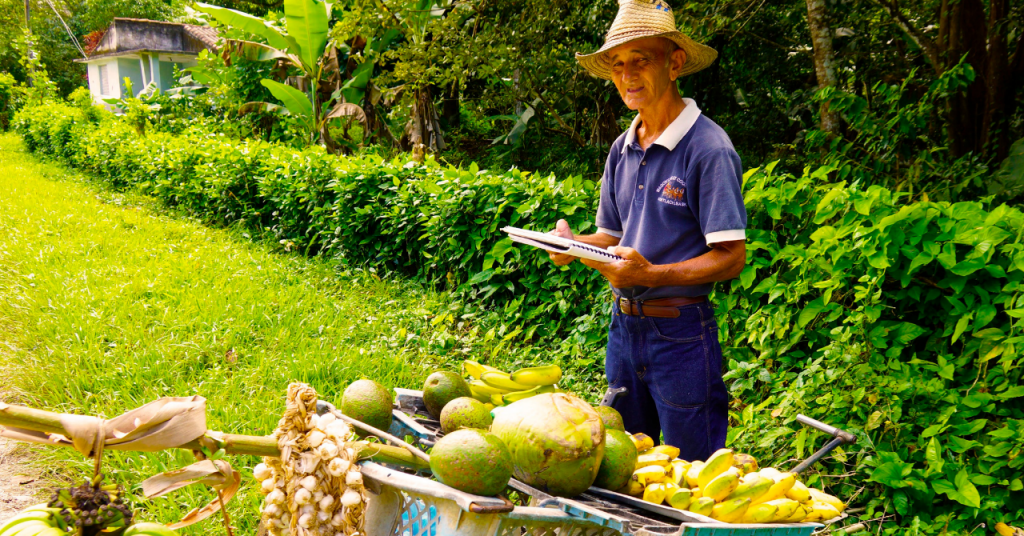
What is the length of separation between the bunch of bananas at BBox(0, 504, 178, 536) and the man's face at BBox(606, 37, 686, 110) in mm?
2104

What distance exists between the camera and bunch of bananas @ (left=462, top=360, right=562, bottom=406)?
1933mm

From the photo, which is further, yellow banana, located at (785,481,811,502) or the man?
the man

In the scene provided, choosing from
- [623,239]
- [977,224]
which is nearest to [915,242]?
[977,224]

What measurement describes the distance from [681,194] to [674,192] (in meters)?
0.03

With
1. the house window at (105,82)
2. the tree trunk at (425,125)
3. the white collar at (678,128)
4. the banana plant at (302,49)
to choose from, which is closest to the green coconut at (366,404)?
the white collar at (678,128)

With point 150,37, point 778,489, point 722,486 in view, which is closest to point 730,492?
point 722,486

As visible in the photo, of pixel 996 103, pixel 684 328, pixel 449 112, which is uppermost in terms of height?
pixel 449 112

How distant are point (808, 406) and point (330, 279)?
4.50 meters

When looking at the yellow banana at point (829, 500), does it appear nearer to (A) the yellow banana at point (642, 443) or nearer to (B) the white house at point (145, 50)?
(A) the yellow banana at point (642, 443)

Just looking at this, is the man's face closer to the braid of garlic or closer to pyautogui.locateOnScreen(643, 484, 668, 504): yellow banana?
pyautogui.locateOnScreen(643, 484, 668, 504): yellow banana

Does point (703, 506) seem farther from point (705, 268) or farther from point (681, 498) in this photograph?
point (705, 268)

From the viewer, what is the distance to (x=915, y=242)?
3.09 meters

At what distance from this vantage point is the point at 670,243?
100 inches

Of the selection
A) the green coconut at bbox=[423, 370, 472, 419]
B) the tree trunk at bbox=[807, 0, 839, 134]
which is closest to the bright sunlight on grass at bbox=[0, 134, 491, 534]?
the green coconut at bbox=[423, 370, 472, 419]
